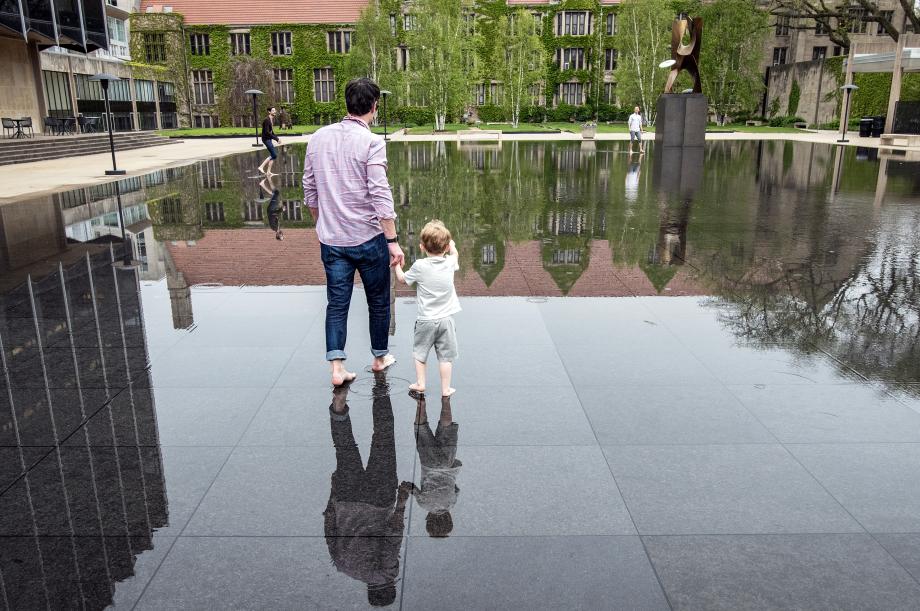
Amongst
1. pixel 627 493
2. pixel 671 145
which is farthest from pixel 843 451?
pixel 671 145

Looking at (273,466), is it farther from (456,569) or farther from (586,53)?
(586,53)

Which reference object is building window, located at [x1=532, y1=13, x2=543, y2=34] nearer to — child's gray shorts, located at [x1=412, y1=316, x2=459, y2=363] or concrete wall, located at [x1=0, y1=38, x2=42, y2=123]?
concrete wall, located at [x1=0, y1=38, x2=42, y2=123]

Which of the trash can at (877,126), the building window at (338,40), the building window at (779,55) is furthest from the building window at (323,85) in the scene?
the trash can at (877,126)

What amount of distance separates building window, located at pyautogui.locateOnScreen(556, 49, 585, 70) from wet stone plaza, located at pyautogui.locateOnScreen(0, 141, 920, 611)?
63.4 m

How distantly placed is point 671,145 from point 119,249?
82.4ft

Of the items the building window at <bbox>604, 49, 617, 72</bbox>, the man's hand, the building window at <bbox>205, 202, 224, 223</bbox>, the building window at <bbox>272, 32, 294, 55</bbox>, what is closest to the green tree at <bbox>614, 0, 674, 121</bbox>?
the building window at <bbox>604, 49, 617, 72</bbox>

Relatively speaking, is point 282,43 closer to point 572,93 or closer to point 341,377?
point 572,93

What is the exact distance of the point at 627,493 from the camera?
3707 mm

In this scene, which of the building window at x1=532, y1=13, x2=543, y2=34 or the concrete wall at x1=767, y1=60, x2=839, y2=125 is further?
the building window at x1=532, y1=13, x2=543, y2=34

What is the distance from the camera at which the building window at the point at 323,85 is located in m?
69.3

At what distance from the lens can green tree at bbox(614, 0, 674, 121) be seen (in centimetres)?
5288

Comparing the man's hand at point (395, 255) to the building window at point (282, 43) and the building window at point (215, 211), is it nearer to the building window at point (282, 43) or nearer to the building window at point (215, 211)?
the building window at point (215, 211)

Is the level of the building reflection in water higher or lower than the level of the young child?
lower

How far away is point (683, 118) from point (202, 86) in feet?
176
